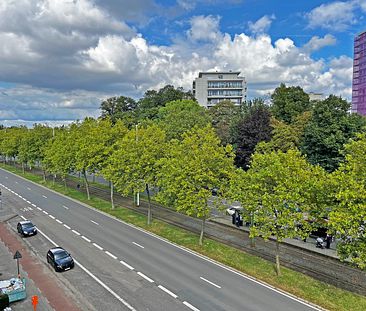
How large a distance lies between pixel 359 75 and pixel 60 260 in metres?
128

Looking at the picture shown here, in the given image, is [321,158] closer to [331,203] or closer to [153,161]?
[153,161]

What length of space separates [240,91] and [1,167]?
274ft

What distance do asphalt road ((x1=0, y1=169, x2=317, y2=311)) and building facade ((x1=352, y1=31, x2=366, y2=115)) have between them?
113945 mm

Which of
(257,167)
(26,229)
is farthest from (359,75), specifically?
(26,229)

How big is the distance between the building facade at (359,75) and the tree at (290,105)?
71.7 meters

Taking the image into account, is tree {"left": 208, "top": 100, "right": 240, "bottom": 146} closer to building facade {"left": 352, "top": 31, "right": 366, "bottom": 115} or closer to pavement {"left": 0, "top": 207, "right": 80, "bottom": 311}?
pavement {"left": 0, "top": 207, "right": 80, "bottom": 311}

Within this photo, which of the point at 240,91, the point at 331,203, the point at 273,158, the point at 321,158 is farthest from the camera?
the point at 240,91

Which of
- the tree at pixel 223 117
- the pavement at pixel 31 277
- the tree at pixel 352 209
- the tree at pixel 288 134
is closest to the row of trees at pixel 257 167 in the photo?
the tree at pixel 352 209

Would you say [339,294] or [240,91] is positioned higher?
[240,91]

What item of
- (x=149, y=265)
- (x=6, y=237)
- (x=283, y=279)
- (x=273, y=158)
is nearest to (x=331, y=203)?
(x=273, y=158)

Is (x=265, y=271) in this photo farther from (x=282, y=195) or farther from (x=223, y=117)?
(x=223, y=117)

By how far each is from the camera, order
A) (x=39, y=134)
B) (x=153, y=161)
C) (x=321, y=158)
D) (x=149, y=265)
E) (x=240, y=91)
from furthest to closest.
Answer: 1. (x=240, y=91)
2. (x=39, y=134)
3. (x=321, y=158)
4. (x=153, y=161)
5. (x=149, y=265)

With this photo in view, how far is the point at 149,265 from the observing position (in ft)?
82.3

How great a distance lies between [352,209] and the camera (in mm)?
18266
